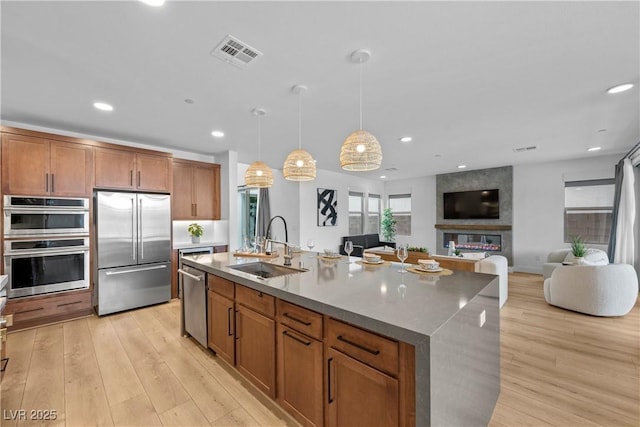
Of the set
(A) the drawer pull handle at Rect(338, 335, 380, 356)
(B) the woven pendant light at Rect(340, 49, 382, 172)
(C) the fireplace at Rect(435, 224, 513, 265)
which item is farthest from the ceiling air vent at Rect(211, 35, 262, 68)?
(C) the fireplace at Rect(435, 224, 513, 265)

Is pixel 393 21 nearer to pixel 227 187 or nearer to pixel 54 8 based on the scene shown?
pixel 54 8

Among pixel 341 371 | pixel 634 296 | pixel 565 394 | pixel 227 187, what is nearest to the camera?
pixel 341 371

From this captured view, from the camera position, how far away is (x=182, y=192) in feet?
16.1

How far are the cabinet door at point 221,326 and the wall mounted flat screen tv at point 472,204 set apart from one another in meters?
7.03

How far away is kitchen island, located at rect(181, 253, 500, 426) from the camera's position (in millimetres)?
1121

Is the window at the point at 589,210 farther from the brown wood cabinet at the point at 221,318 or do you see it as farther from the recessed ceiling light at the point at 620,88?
the brown wood cabinet at the point at 221,318

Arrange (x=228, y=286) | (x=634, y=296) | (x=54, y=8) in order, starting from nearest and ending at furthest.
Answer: (x=54, y=8) → (x=228, y=286) → (x=634, y=296)

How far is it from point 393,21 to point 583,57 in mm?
1646

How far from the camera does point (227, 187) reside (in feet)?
16.9

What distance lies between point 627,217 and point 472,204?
286 centimetres

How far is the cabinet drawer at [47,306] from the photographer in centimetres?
328

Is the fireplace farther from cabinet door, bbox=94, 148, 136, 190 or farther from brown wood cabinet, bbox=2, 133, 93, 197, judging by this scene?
brown wood cabinet, bbox=2, 133, 93, 197

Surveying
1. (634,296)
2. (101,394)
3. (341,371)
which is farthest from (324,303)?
(634,296)

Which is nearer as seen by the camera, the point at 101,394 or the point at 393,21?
the point at 393,21
